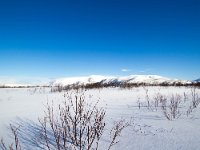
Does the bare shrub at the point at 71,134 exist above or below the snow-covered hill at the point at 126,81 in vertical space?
below

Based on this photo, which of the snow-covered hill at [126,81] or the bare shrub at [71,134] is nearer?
the bare shrub at [71,134]

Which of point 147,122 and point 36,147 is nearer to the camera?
point 36,147

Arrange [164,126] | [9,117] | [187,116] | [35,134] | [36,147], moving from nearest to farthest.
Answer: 1. [36,147]
2. [35,134]
3. [164,126]
4. [187,116]
5. [9,117]

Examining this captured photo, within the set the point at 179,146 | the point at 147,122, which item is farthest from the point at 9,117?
the point at 179,146

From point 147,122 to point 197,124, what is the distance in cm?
105

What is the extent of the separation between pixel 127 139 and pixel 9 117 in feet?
12.5

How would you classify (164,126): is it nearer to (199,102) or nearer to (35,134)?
(35,134)

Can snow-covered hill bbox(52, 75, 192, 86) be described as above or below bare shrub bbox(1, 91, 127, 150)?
above

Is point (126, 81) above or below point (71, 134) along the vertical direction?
above

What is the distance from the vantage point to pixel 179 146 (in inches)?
134

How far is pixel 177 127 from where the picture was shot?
14.8 ft

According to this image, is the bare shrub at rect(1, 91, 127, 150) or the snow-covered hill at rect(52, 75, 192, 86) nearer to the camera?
the bare shrub at rect(1, 91, 127, 150)

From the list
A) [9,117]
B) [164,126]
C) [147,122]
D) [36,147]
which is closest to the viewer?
[36,147]

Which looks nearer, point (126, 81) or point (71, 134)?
point (71, 134)
